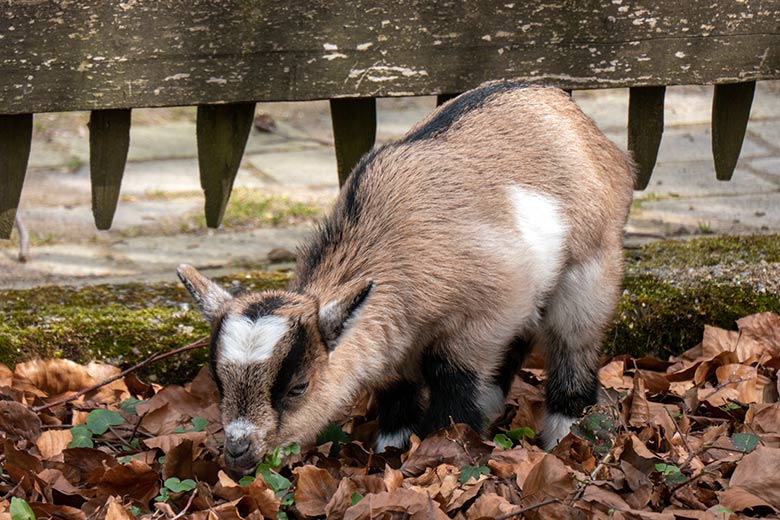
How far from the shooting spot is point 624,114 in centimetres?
898

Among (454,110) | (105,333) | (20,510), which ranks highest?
(454,110)

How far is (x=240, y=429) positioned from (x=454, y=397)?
0.84 metres

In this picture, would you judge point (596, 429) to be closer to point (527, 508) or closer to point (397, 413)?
point (527, 508)

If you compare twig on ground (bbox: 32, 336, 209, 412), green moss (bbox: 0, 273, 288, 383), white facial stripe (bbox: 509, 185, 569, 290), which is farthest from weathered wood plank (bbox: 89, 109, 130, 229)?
white facial stripe (bbox: 509, 185, 569, 290)

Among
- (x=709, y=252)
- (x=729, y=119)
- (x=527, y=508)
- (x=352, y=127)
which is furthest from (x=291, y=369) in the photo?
(x=729, y=119)

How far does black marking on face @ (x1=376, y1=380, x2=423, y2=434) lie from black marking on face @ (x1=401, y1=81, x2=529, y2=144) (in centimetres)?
94

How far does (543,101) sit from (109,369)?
2.08 metres

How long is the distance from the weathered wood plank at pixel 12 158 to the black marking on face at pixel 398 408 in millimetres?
1882

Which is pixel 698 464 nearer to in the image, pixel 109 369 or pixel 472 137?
pixel 472 137

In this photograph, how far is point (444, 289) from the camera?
164 inches

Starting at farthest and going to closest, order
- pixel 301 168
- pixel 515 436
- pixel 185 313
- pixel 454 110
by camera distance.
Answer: pixel 301 168
pixel 185 313
pixel 454 110
pixel 515 436

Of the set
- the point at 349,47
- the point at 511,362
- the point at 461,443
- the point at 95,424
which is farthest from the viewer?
the point at 349,47

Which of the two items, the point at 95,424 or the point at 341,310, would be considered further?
the point at 95,424

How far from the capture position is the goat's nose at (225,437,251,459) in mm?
3799
